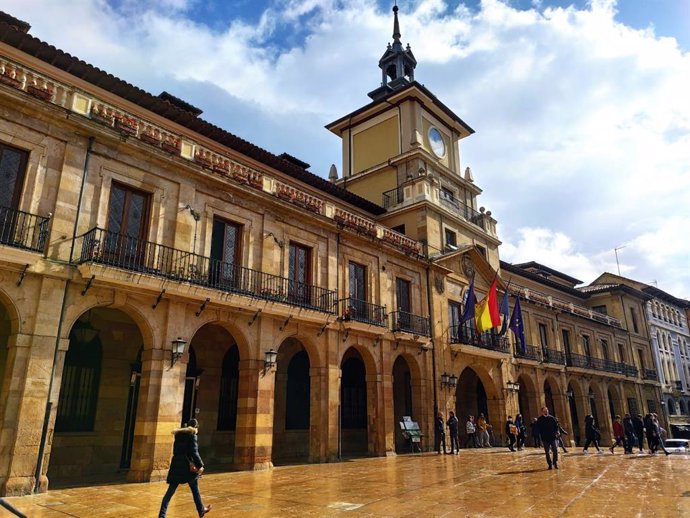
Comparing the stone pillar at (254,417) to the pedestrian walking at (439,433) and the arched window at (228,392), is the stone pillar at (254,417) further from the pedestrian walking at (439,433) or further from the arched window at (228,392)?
the pedestrian walking at (439,433)

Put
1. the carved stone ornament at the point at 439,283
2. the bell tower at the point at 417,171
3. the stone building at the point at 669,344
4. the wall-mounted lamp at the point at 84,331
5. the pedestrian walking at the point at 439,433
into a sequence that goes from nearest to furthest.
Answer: the wall-mounted lamp at the point at 84,331, the pedestrian walking at the point at 439,433, the carved stone ornament at the point at 439,283, the bell tower at the point at 417,171, the stone building at the point at 669,344

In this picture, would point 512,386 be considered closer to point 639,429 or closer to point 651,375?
point 639,429

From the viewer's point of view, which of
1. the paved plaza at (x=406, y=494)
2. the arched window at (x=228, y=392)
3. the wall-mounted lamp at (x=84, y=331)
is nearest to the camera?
the paved plaza at (x=406, y=494)

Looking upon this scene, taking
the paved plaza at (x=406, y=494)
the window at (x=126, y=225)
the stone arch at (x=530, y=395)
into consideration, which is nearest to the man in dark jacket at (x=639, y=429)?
the stone arch at (x=530, y=395)

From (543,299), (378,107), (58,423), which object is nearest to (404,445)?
(58,423)

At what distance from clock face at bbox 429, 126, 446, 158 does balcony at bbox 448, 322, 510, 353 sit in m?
10.0

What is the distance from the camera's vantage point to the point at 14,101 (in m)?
10.8

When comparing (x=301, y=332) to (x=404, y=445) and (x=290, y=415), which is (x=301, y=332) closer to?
(x=290, y=415)

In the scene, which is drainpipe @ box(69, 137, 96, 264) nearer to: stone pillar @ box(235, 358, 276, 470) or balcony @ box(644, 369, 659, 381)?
stone pillar @ box(235, 358, 276, 470)

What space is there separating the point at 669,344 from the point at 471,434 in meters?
33.7

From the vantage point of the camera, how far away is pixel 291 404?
18.1 m

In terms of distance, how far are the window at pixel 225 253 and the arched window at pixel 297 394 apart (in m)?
5.35

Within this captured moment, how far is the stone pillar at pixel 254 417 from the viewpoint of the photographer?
44.1 ft

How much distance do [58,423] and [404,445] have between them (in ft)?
43.3
